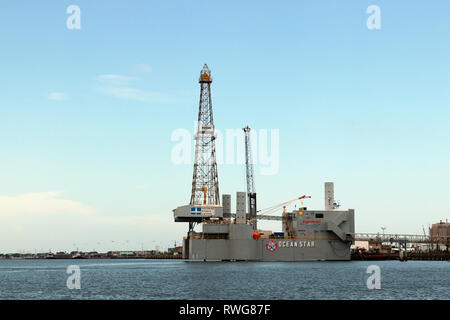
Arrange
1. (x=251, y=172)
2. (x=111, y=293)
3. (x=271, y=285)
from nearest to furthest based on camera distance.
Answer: (x=111, y=293) → (x=271, y=285) → (x=251, y=172)

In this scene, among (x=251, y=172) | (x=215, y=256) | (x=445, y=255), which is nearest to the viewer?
(x=215, y=256)

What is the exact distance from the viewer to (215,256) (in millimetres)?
120500

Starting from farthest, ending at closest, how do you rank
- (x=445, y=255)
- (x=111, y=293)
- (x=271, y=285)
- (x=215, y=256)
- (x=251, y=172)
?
(x=445, y=255) → (x=251, y=172) → (x=215, y=256) → (x=271, y=285) → (x=111, y=293)

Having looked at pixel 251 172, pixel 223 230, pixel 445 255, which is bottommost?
pixel 445 255

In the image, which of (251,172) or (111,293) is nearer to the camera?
(111,293)
